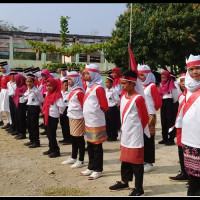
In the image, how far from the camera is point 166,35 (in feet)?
53.2

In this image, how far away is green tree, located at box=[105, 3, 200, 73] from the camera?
16156 mm

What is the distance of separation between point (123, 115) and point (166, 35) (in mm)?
12841

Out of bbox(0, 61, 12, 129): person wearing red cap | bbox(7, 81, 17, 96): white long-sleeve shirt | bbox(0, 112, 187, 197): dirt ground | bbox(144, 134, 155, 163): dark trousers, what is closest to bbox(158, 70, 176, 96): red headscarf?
bbox(0, 112, 187, 197): dirt ground

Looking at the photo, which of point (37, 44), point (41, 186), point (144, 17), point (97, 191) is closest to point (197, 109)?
point (97, 191)

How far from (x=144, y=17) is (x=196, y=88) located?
15.4 meters

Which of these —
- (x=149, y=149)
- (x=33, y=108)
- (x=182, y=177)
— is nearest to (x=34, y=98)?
(x=33, y=108)

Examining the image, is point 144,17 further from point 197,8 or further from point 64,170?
point 64,170

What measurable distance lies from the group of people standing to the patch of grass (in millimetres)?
463

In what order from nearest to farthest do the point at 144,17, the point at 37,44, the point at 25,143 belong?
the point at 25,143 < the point at 37,44 < the point at 144,17

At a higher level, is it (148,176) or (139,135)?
(139,135)

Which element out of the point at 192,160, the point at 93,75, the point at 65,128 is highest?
the point at 93,75

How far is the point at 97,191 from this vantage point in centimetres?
459

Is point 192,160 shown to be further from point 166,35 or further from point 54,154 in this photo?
point 166,35

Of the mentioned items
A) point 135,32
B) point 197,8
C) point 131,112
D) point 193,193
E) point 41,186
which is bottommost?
point 41,186
